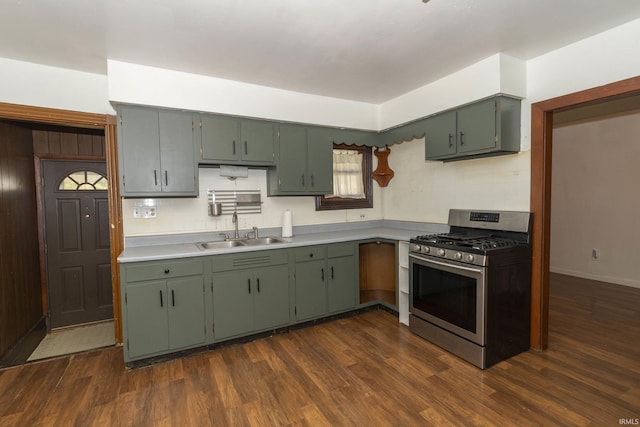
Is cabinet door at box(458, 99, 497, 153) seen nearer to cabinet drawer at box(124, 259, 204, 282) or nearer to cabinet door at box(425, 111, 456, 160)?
cabinet door at box(425, 111, 456, 160)

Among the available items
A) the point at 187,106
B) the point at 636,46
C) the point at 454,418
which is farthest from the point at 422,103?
the point at 454,418

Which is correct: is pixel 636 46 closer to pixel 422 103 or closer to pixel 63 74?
pixel 422 103

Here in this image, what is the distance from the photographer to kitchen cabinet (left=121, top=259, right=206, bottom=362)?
251cm

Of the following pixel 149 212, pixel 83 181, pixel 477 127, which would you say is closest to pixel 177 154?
pixel 149 212

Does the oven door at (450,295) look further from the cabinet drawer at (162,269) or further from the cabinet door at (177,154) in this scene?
the cabinet door at (177,154)

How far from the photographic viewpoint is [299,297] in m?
3.19

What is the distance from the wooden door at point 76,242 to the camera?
11.9ft

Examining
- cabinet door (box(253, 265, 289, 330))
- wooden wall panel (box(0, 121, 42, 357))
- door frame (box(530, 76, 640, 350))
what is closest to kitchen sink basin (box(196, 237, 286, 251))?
cabinet door (box(253, 265, 289, 330))

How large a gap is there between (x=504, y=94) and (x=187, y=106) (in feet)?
9.28

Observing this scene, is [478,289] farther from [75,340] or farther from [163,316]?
[75,340]

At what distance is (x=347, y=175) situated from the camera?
13.6 ft

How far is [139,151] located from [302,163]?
5.24ft

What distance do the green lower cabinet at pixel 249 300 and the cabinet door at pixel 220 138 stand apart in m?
1.14

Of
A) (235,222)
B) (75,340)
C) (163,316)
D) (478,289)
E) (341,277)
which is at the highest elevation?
(235,222)
